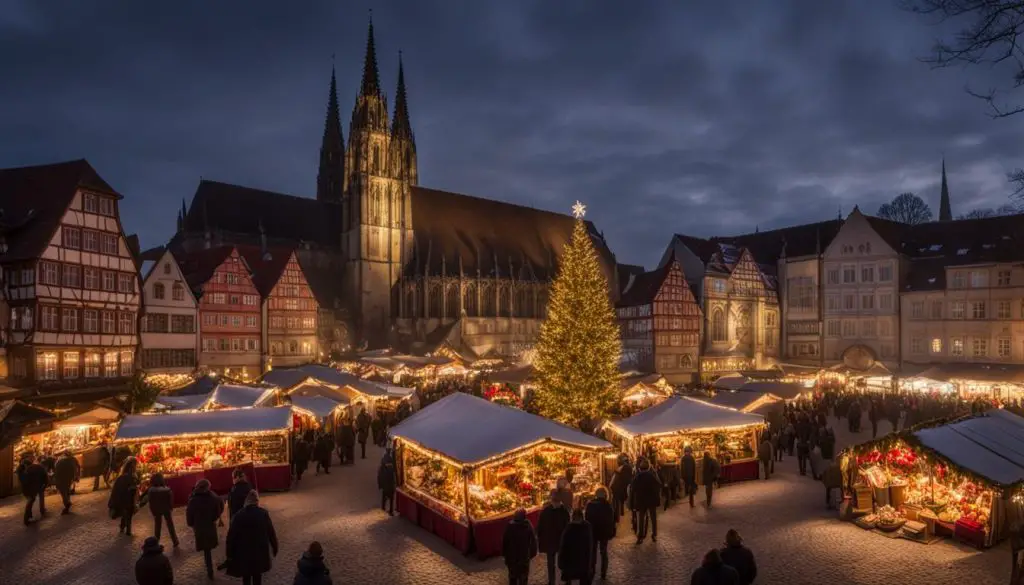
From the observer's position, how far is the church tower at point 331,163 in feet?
251

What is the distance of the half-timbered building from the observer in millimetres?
39688

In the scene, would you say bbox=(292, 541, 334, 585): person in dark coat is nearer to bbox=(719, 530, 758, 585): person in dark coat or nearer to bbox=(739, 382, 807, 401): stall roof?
bbox=(719, 530, 758, 585): person in dark coat

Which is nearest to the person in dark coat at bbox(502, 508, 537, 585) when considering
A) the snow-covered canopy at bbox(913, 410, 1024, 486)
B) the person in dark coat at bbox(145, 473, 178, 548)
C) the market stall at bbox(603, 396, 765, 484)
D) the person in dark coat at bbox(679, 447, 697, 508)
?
the person in dark coat at bbox(145, 473, 178, 548)

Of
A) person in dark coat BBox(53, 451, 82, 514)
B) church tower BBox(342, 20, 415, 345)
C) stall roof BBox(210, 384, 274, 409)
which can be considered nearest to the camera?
person in dark coat BBox(53, 451, 82, 514)

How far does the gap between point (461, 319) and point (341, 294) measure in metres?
11.4

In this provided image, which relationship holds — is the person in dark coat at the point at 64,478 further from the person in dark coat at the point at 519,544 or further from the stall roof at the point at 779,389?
the stall roof at the point at 779,389

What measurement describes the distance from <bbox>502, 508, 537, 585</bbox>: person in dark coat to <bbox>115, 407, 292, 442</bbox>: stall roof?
836cm

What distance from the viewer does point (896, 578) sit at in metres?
9.76

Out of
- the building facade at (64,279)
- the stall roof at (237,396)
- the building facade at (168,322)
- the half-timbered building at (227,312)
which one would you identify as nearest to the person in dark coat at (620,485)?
the stall roof at (237,396)

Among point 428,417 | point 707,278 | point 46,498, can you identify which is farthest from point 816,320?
point 46,498

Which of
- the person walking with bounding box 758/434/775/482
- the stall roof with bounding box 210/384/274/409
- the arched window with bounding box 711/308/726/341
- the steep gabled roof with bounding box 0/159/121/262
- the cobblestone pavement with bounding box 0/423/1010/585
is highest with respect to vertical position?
the steep gabled roof with bounding box 0/159/121/262

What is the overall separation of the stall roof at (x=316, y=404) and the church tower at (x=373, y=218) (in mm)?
38615

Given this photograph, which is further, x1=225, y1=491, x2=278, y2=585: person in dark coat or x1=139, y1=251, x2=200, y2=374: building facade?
x1=139, y1=251, x2=200, y2=374: building facade

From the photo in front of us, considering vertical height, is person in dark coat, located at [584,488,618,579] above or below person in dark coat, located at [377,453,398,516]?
above
